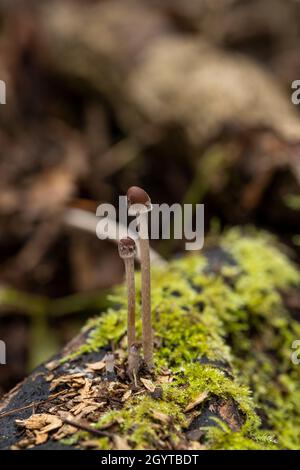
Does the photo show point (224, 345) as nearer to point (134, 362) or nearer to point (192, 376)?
point (192, 376)

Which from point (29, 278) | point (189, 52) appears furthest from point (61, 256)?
point (189, 52)

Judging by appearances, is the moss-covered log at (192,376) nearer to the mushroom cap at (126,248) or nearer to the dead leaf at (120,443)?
the dead leaf at (120,443)

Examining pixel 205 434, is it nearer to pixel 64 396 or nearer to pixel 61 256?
pixel 64 396

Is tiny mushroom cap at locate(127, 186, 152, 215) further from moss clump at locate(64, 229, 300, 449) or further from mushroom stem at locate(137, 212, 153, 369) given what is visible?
moss clump at locate(64, 229, 300, 449)

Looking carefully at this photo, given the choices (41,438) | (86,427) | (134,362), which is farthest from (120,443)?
(134,362)

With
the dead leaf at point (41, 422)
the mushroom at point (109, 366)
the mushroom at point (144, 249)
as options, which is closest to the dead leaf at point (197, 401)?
the mushroom at point (144, 249)

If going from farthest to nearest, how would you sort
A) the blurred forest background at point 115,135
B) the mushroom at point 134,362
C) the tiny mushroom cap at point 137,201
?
1. the blurred forest background at point 115,135
2. the mushroom at point 134,362
3. the tiny mushroom cap at point 137,201
